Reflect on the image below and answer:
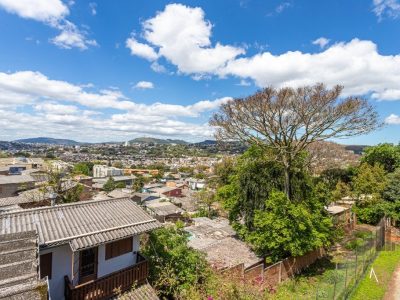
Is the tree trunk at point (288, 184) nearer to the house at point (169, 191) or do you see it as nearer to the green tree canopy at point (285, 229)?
the green tree canopy at point (285, 229)

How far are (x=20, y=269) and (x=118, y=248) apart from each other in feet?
20.8

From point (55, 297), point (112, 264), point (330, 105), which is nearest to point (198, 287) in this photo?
point (112, 264)

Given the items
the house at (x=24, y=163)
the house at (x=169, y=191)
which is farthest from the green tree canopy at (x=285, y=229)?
the house at (x=24, y=163)

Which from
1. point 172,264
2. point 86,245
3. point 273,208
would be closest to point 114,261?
point 86,245

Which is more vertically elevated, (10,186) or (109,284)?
(109,284)

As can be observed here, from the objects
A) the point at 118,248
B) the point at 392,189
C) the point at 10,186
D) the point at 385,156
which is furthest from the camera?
the point at 385,156

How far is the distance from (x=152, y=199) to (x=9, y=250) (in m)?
50.2

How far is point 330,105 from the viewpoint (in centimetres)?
1617

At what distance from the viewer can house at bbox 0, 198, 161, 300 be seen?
8.27 meters

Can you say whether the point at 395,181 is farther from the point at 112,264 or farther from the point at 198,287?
the point at 112,264

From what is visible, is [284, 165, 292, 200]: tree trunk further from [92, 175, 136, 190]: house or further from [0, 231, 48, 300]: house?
[92, 175, 136, 190]: house

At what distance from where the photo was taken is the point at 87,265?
9.36 m

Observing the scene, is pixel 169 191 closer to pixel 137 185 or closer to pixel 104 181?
pixel 137 185

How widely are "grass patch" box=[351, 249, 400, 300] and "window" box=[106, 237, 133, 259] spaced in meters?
10.6
